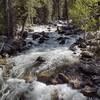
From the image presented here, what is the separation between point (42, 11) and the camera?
166 feet

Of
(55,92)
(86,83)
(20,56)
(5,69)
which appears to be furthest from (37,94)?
(20,56)

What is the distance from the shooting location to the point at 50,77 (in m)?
16.4

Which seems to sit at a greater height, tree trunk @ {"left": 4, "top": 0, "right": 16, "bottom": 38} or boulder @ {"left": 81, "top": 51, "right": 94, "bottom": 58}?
tree trunk @ {"left": 4, "top": 0, "right": 16, "bottom": 38}

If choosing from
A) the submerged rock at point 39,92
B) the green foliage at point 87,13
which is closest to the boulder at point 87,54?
the green foliage at point 87,13

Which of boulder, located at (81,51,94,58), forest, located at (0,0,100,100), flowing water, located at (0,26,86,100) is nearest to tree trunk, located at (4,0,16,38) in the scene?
forest, located at (0,0,100,100)

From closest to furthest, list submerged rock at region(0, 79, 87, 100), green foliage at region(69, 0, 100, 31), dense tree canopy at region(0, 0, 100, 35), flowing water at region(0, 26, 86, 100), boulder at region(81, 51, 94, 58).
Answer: submerged rock at region(0, 79, 87, 100) → flowing water at region(0, 26, 86, 100) → green foliage at region(69, 0, 100, 31) → dense tree canopy at region(0, 0, 100, 35) → boulder at region(81, 51, 94, 58)

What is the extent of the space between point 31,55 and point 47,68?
4306mm

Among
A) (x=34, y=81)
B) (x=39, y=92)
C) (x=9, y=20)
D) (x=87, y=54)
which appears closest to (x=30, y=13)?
(x=9, y=20)

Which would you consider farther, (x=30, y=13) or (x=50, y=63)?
(x=30, y=13)

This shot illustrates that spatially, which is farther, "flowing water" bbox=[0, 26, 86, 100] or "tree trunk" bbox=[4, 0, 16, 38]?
"tree trunk" bbox=[4, 0, 16, 38]

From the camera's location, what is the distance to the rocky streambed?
14.9 metres

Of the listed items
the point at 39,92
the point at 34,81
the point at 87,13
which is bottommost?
the point at 39,92

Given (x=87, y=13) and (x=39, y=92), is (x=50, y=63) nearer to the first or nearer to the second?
(x=39, y=92)

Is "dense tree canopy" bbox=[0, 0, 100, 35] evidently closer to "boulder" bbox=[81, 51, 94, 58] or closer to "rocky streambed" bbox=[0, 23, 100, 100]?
"boulder" bbox=[81, 51, 94, 58]
